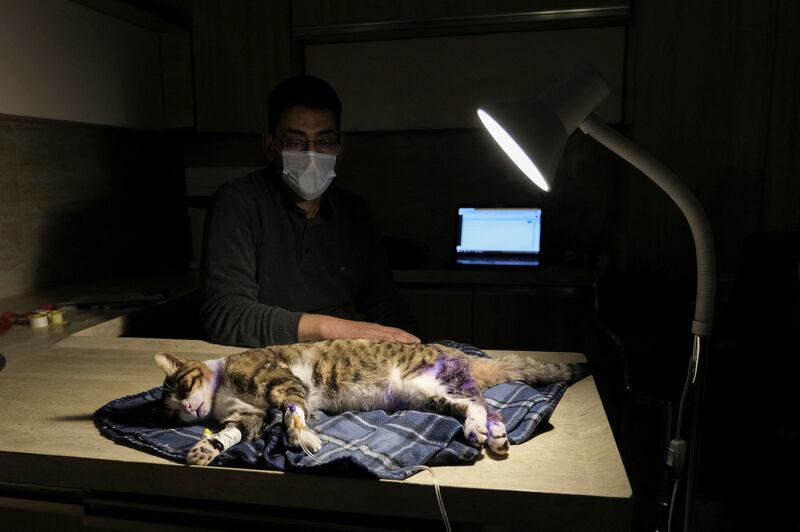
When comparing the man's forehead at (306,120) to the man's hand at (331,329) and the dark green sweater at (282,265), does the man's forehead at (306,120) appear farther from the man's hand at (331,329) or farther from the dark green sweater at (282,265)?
the man's hand at (331,329)

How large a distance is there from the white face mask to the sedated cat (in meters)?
0.72

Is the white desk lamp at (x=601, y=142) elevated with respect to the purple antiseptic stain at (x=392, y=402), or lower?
elevated

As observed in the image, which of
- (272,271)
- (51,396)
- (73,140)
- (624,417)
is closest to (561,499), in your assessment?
(51,396)

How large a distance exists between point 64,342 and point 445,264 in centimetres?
177

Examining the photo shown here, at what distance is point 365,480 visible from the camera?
0.86m

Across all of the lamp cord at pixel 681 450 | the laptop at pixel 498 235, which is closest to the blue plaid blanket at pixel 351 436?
the lamp cord at pixel 681 450

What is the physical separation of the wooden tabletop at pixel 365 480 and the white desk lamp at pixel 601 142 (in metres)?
0.12

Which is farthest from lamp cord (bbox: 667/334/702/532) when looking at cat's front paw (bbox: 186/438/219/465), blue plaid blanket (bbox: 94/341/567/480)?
cat's front paw (bbox: 186/438/219/465)

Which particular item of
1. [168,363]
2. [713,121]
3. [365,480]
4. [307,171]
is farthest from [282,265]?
[713,121]

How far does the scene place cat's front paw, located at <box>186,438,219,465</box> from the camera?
35.2 inches

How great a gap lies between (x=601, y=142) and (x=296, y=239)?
114 centimetres

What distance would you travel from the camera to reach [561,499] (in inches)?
31.9

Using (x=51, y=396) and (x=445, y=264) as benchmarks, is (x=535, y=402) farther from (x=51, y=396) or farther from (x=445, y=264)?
(x=445, y=264)

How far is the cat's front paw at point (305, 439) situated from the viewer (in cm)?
91
